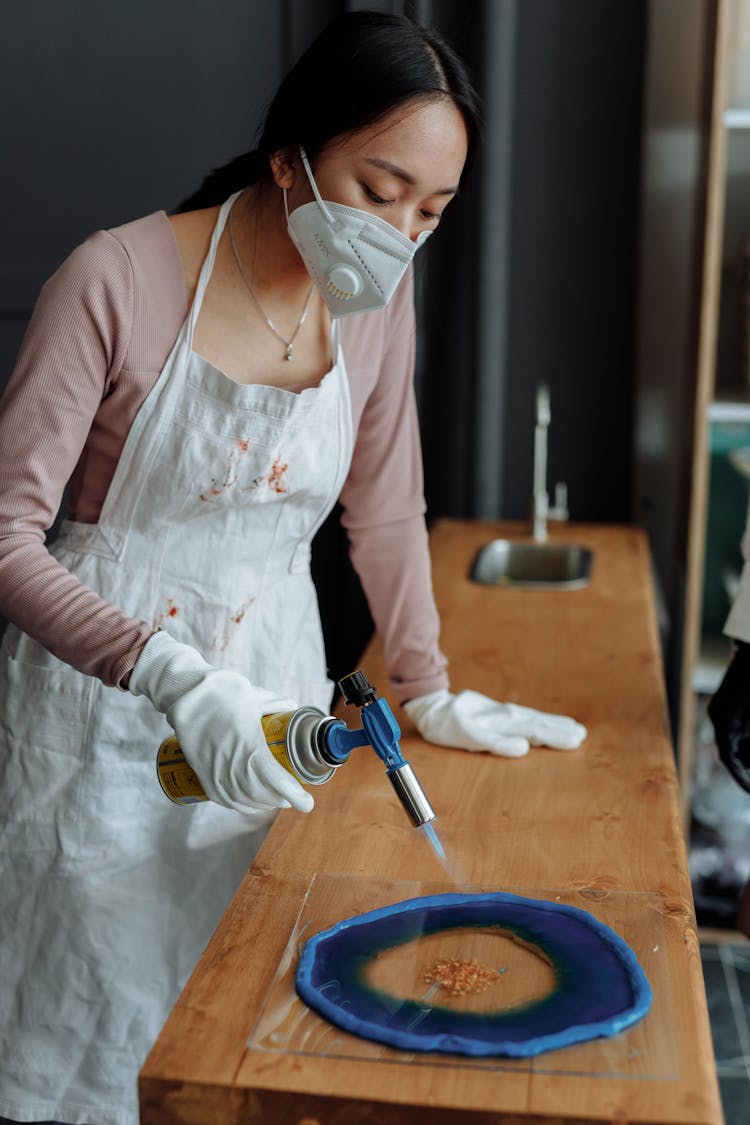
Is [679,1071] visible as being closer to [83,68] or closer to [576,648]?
[576,648]

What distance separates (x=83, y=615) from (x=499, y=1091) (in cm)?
62

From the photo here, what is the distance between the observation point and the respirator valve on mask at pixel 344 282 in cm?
135

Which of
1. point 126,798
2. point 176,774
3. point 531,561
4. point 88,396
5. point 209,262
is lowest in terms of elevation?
point 531,561

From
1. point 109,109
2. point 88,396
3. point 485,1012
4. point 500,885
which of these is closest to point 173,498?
point 88,396

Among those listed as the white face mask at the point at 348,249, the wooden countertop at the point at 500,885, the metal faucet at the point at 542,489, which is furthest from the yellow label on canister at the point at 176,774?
the metal faucet at the point at 542,489

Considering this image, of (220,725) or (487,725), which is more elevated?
(220,725)

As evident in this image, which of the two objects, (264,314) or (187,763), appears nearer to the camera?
(187,763)

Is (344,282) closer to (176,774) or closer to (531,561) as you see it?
Answer: (176,774)

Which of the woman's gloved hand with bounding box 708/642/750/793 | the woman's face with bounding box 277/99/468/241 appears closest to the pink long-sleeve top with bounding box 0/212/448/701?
the woman's face with bounding box 277/99/468/241

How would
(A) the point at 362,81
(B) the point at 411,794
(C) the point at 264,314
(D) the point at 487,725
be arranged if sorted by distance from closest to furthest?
(B) the point at 411,794, (A) the point at 362,81, (C) the point at 264,314, (D) the point at 487,725

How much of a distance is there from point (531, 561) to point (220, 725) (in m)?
1.66

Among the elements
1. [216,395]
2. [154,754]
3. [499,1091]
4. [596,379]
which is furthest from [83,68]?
[499,1091]

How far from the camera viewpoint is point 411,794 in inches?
43.9

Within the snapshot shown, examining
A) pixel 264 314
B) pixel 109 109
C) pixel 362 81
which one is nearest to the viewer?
pixel 362 81
